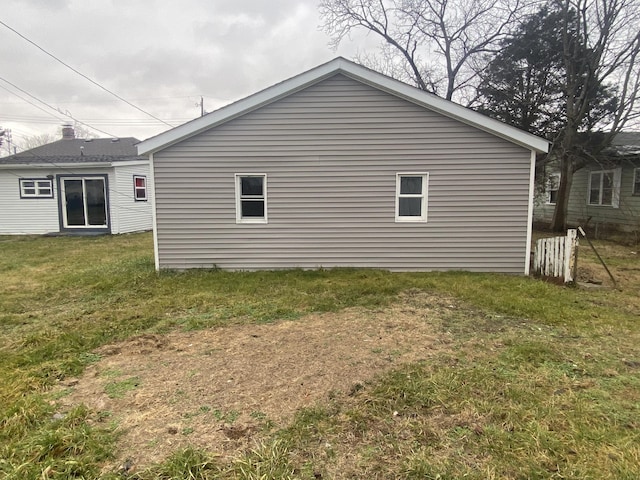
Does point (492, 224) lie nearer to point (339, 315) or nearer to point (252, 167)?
point (339, 315)

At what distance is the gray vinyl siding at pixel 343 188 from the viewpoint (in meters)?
8.13

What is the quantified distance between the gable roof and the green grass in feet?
31.6

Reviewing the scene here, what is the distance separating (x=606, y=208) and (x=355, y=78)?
565 inches

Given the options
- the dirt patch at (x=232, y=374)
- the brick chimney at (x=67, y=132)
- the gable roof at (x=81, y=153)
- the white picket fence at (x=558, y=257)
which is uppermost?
the brick chimney at (x=67, y=132)

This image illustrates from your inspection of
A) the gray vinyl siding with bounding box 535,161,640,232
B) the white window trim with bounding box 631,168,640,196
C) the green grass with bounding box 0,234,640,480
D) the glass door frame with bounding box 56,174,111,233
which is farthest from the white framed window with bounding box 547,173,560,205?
the glass door frame with bounding box 56,174,111,233

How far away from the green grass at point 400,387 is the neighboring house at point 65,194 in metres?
8.77

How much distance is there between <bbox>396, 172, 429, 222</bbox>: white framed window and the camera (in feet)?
27.3

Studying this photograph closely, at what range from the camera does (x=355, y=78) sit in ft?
26.4

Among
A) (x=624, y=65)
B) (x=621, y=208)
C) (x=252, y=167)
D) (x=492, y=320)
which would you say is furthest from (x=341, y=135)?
(x=621, y=208)

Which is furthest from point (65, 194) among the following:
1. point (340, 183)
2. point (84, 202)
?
point (340, 183)

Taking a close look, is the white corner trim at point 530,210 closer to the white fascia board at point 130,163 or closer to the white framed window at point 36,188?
the white fascia board at point 130,163

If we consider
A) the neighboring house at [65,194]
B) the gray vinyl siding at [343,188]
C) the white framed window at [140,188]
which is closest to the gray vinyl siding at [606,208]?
the gray vinyl siding at [343,188]

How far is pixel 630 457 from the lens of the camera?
2426mm

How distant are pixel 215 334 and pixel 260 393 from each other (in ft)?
5.61
